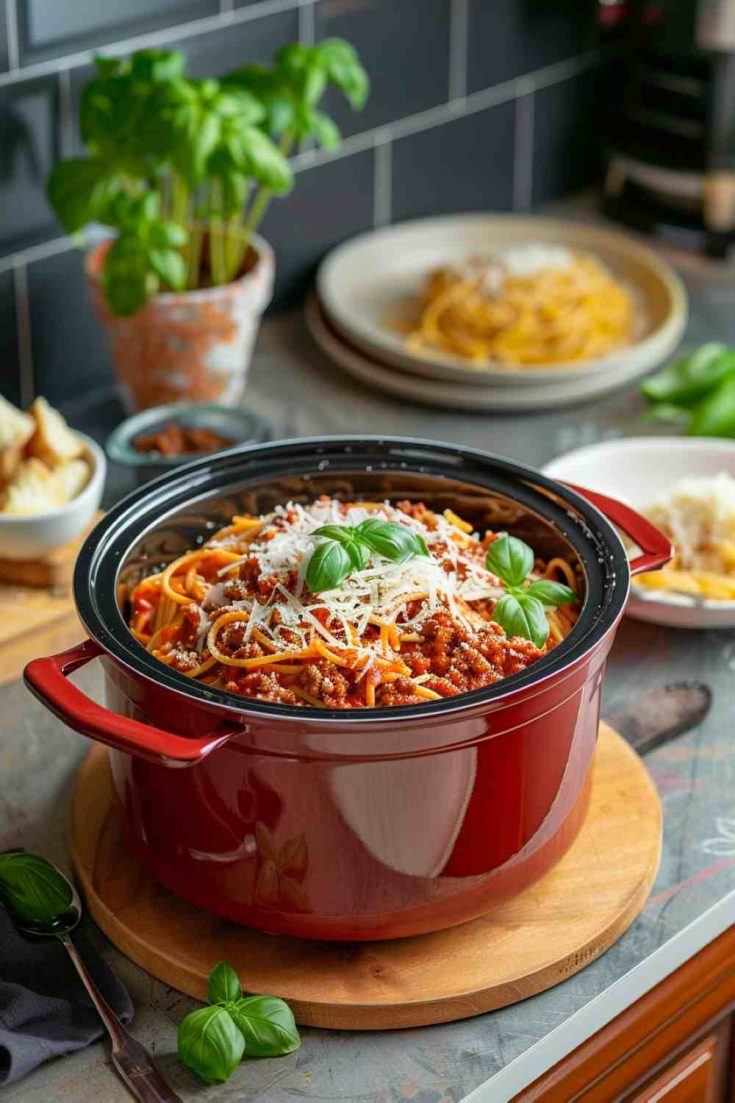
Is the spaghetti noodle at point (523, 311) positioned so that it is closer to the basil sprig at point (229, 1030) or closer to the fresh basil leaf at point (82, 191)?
the fresh basil leaf at point (82, 191)

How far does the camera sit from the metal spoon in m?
0.95

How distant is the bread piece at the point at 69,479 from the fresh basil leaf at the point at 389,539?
1.66ft

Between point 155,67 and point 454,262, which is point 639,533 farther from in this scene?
point 454,262

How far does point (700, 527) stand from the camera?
1466 mm

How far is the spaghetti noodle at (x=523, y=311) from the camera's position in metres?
1.88

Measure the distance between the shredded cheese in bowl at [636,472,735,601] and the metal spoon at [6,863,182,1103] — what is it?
0.65m

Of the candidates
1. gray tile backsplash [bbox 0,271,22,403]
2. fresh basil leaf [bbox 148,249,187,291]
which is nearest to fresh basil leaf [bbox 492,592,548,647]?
fresh basil leaf [bbox 148,249,187,291]

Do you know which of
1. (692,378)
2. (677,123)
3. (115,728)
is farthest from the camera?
(677,123)

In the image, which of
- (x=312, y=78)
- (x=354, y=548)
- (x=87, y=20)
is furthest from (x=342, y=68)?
(x=354, y=548)

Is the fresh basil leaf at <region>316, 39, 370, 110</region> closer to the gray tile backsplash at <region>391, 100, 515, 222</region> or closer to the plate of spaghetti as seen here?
the gray tile backsplash at <region>391, 100, 515, 222</region>

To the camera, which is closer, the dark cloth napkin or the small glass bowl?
the dark cloth napkin

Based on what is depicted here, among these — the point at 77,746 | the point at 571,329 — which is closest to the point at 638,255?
the point at 571,329

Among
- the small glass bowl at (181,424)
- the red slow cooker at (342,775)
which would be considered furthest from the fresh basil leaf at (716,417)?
the red slow cooker at (342,775)

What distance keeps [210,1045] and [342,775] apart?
0.20m
